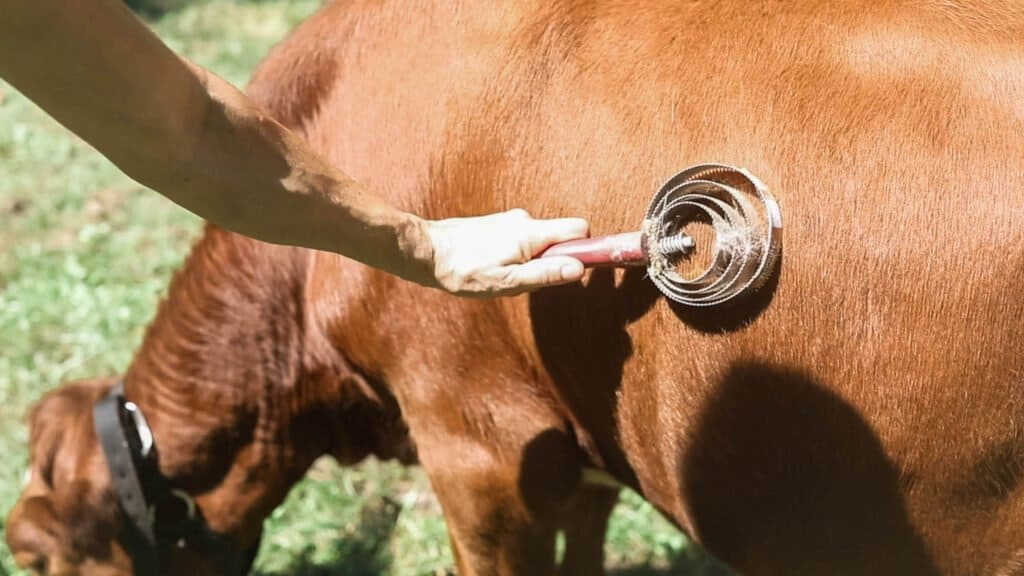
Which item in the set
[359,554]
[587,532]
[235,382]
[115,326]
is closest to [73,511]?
[235,382]

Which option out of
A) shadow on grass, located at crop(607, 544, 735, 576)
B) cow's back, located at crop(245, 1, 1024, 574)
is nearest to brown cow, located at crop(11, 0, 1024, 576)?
cow's back, located at crop(245, 1, 1024, 574)

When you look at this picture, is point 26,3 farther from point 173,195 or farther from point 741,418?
point 741,418

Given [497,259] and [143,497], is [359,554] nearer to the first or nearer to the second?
[143,497]

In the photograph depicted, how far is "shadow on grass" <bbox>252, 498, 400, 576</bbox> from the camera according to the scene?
3250 mm

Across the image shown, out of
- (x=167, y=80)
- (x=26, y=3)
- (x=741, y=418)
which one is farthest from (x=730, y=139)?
(x=26, y=3)

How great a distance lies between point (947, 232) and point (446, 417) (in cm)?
106

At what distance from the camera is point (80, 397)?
2.62 meters

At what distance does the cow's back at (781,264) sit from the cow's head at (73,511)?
86cm

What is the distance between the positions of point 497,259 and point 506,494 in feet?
2.35

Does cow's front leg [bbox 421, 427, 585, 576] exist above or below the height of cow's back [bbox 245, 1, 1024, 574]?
below

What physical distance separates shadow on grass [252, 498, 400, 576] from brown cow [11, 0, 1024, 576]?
42.4 inches

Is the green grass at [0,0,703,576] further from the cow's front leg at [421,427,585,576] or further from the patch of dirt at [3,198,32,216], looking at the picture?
the cow's front leg at [421,427,585,576]

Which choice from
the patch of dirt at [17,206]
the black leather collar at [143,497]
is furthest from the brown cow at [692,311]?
the patch of dirt at [17,206]

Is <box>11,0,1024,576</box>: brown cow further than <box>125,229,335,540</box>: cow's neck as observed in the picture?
No
